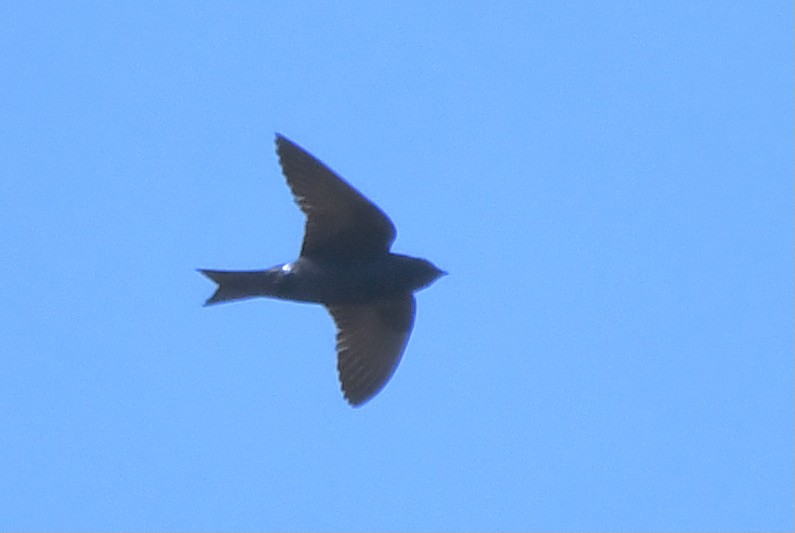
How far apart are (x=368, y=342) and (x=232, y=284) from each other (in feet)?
4.07

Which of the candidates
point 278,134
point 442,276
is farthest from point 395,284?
point 278,134

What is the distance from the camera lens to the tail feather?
11.2 meters

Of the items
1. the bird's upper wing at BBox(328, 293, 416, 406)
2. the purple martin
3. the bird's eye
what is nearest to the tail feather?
the purple martin

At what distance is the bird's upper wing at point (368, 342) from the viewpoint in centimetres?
1202

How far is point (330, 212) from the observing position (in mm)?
11414

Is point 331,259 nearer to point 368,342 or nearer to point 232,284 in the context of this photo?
point 232,284

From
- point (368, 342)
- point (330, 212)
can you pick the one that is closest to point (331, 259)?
point (330, 212)

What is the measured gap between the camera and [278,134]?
37.2 feet

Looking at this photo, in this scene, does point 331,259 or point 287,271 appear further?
point 331,259

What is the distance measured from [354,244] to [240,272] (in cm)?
77

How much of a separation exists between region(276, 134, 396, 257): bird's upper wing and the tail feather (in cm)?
43

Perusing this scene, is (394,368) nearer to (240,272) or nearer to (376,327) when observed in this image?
(376,327)

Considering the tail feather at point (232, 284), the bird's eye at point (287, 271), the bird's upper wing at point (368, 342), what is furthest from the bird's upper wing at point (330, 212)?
the bird's upper wing at point (368, 342)

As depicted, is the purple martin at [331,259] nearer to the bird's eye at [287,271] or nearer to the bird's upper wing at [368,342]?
the bird's eye at [287,271]
